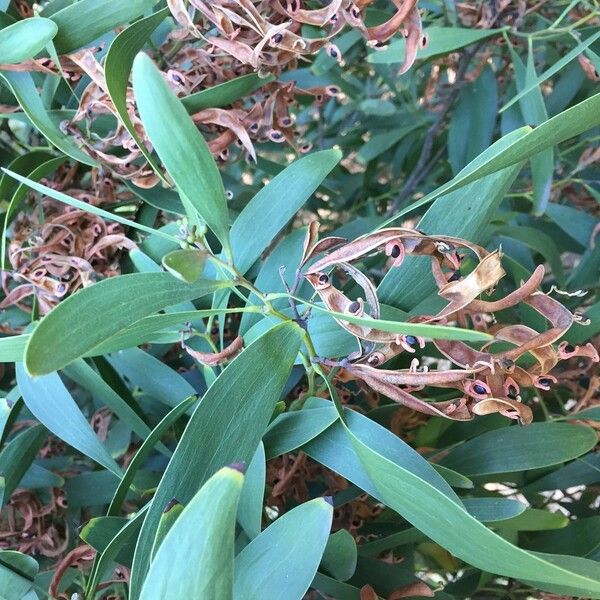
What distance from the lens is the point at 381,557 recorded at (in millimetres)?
592

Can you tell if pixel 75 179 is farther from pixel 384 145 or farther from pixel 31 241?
Answer: pixel 384 145

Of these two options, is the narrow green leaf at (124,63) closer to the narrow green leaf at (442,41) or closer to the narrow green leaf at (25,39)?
the narrow green leaf at (25,39)

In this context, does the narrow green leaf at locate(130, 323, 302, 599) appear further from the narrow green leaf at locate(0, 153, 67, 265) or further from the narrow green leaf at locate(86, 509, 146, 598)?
the narrow green leaf at locate(0, 153, 67, 265)

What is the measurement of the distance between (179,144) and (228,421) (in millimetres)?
171

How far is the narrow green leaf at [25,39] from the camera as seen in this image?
446 mm

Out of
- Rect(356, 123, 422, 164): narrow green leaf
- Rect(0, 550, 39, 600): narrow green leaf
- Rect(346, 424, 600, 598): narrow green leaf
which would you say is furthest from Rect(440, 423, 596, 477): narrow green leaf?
Rect(356, 123, 422, 164): narrow green leaf

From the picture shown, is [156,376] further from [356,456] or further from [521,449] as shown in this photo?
[521,449]

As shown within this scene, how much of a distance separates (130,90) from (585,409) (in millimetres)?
491

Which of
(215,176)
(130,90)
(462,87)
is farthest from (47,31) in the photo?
(462,87)

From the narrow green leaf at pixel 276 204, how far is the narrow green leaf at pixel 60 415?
0.56 ft

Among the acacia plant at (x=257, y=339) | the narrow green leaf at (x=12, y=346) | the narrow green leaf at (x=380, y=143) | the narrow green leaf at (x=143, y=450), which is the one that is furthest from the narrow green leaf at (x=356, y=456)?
the narrow green leaf at (x=380, y=143)

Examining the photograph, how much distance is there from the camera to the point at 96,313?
0.32m

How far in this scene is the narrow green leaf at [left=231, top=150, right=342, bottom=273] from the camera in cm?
48

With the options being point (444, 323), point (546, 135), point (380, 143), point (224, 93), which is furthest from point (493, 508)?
point (380, 143)
